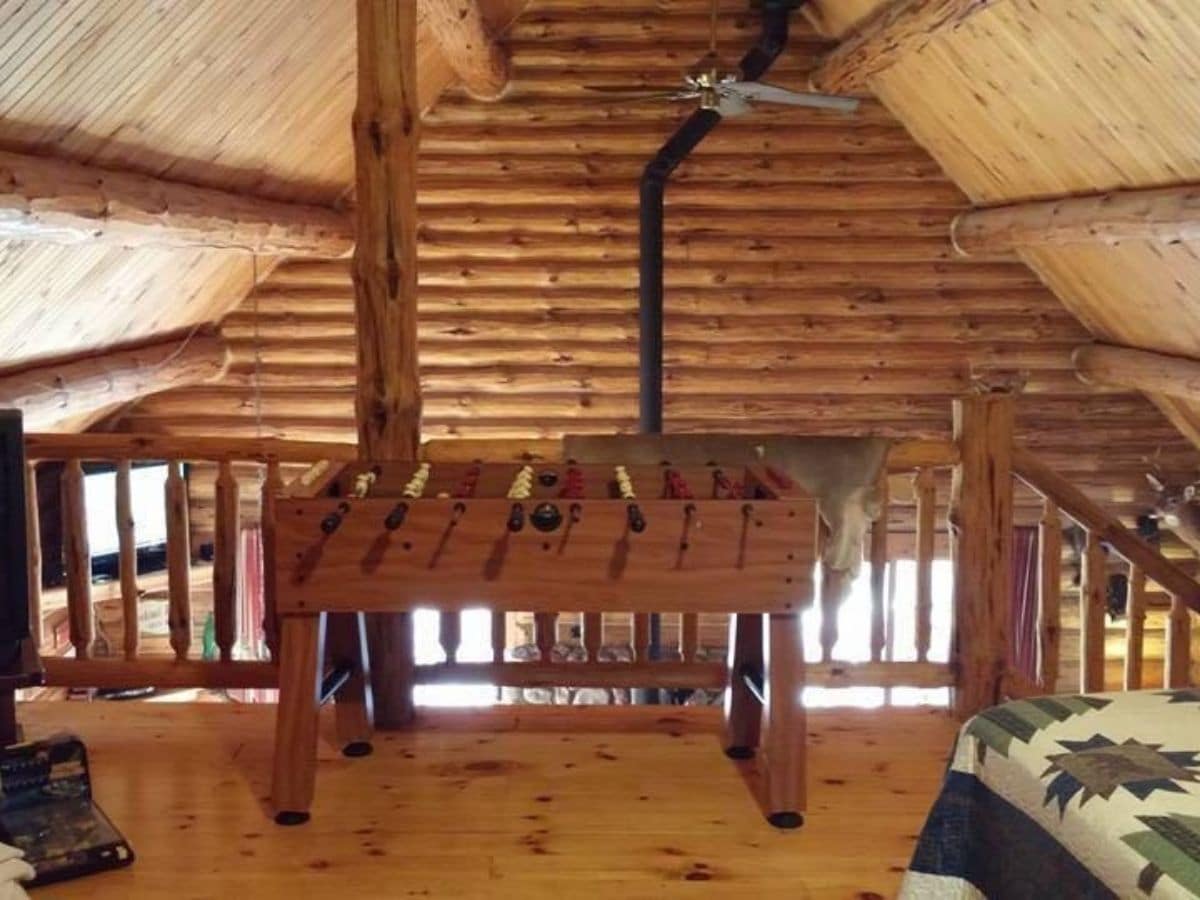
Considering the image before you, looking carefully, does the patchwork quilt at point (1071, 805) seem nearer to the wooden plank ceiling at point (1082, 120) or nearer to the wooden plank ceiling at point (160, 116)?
the wooden plank ceiling at point (1082, 120)

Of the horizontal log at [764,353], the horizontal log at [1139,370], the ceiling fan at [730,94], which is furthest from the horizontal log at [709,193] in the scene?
the ceiling fan at [730,94]

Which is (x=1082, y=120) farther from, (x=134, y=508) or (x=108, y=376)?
(x=134, y=508)

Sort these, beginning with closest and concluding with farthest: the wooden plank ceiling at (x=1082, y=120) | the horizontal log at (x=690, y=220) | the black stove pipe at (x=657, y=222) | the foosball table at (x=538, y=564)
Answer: the foosball table at (x=538, y=564) → the wooden plank ceiling at (x=1082, y=120) → the black stove pipe at (x=657, y=222) → the horizontal log at (x=690, y=220)

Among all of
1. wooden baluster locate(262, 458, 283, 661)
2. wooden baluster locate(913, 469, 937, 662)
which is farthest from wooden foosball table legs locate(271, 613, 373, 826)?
wooden baluster locate(913, 469, 937, 662)

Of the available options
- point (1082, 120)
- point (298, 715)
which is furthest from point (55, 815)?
point (1082, 120)

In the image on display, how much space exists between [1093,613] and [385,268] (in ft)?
7.50

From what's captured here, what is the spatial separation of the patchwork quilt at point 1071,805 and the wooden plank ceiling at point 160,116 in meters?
3.45

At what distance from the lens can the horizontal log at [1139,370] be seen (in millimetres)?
6594

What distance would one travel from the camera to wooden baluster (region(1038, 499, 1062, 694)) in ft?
10.8

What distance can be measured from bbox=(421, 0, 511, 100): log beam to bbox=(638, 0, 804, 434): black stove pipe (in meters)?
1.08

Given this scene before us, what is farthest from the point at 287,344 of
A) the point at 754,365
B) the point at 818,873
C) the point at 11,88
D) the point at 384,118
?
the point at 818,873

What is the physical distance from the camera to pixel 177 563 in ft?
11.1

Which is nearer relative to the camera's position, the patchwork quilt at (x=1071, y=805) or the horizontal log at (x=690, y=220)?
the patchwork quilt at (x=1071, y=805)

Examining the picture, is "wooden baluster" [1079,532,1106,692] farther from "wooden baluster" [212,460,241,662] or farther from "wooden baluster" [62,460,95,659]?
"wooden baluster" [62,460,95,659]
